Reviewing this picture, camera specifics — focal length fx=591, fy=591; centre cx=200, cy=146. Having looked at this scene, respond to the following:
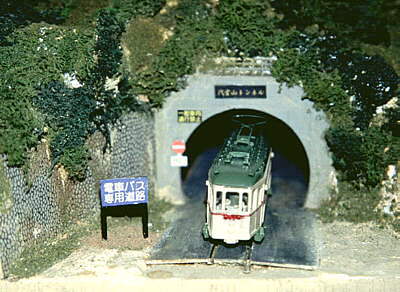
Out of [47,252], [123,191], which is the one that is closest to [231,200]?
[123,191]

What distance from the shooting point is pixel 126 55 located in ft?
81.9

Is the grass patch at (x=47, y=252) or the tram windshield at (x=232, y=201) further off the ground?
the tram windshield at (x=232, y=201)

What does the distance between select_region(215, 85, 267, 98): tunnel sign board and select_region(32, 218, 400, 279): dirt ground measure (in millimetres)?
6483

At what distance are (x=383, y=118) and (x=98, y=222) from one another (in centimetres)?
1213

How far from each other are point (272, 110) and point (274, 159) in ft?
29.0

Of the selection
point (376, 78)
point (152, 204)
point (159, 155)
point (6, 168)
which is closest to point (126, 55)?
point (159, 155)

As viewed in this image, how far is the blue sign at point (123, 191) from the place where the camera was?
2086 centimetres

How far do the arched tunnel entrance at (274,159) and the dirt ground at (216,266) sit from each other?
5059 mm

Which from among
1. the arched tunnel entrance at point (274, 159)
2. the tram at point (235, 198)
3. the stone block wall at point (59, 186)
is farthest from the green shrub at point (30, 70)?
the arched tunnel entrance at point (274, 159)

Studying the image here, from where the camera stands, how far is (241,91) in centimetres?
2547

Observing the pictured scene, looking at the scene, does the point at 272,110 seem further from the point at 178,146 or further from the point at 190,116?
the point at 178,146

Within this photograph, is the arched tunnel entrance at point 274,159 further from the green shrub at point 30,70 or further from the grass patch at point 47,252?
the green shrub at point 30,70

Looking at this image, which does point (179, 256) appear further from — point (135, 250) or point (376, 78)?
point (376, 78)

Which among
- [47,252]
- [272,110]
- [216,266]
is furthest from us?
[272,110]
